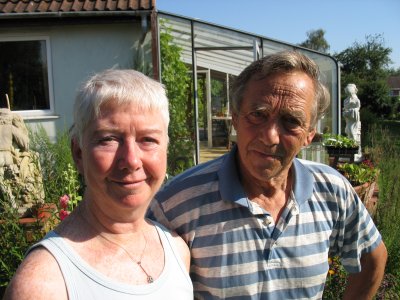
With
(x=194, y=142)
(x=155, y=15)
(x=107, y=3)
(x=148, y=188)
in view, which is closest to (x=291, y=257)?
(x=148, y=188)

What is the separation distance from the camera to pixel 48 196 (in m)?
3.93

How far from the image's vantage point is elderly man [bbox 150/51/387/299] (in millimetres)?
1566

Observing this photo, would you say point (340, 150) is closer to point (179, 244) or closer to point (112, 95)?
point (179, 244)

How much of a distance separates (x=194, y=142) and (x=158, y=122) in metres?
5.93

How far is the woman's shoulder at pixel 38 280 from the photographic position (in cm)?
105

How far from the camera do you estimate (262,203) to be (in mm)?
1687

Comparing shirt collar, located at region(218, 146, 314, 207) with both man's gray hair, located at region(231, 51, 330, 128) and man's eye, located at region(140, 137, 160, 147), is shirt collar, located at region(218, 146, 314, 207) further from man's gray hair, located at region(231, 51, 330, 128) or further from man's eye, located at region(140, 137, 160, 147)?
man's eye, located at region(140, 137, 160, 147)

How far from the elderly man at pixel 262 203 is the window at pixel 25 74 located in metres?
6.91

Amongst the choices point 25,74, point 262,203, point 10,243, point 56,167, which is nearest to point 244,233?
point 262,203

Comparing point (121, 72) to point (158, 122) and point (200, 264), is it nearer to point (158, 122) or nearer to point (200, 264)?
point (158, 122)

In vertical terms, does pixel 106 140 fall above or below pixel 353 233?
above

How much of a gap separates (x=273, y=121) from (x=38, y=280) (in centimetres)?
103

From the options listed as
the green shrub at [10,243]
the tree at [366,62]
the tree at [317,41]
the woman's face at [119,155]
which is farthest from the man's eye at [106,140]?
the tree at [317,41]

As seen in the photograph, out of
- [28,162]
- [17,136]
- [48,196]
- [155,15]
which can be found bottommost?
[48,196]
